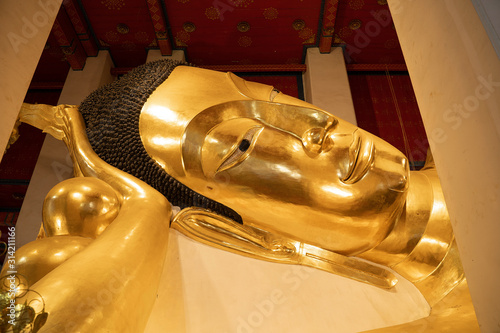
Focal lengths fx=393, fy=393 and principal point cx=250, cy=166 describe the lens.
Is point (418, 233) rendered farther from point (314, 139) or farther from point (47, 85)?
point (47, 85)

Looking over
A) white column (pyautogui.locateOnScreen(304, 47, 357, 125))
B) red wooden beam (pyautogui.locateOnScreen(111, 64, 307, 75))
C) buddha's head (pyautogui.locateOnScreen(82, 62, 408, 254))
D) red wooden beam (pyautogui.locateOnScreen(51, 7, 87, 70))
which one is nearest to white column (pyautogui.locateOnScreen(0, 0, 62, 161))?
buddha's head (pyautogui.locateOnScreen(82, 62, 408, 254))

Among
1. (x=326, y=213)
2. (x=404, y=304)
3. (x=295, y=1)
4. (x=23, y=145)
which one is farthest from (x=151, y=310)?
(x=23, y=145)

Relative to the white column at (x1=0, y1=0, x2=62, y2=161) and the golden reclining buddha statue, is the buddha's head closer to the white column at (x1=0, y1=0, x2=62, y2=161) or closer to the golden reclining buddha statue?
the golden reclining buddha statue

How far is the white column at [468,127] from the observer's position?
0.63 meters

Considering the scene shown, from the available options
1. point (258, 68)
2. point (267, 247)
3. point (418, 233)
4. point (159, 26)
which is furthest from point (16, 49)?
point (258, 68)

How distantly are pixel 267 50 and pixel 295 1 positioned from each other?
610 mm

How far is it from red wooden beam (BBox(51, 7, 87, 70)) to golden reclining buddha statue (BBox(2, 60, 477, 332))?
126 inches

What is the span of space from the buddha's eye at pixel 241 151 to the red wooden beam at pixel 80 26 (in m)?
3.58

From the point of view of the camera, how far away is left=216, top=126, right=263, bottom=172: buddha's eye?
1117 mm

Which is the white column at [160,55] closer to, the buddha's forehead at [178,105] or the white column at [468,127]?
the buddha's forehead at [178,105]

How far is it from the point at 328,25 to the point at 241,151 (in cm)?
336

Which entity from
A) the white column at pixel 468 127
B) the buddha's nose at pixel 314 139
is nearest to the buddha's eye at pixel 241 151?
the buddha's nose at pixel 314 139

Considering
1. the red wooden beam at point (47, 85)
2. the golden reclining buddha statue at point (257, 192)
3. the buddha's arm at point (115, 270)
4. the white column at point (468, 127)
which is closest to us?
the white column at point (468, 127)

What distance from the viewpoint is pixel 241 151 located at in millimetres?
1128
